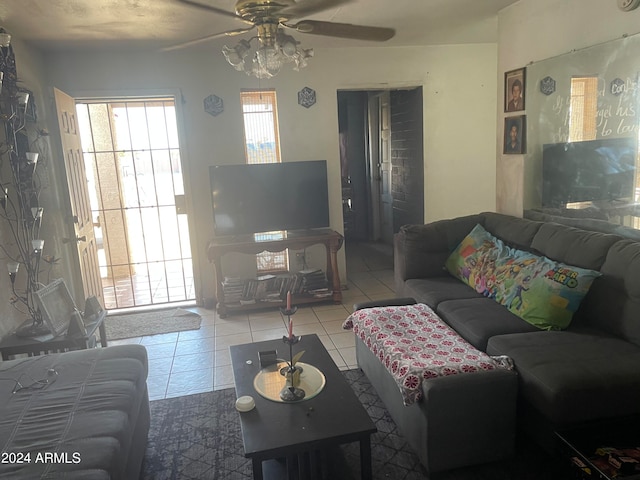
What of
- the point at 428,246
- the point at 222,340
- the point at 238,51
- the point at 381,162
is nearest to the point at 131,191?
the point at 222,340

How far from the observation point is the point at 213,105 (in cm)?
430

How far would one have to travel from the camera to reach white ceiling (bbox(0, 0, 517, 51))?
284 cm

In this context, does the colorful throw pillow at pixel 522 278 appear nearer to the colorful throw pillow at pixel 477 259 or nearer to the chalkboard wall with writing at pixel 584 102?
the colorful throw pillow at pixel 477 259

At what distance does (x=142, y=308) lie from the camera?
4617 millimetres

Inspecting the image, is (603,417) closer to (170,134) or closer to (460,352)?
(460,352)

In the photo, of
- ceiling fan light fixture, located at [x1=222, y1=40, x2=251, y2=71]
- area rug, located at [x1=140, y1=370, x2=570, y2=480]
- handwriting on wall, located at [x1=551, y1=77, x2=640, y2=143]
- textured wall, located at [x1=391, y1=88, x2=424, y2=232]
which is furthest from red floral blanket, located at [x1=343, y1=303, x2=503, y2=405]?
textured wall, located at [x1=391, y1=88, x2=424, y2=232]

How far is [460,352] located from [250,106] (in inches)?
126

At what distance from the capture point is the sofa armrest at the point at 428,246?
11.6 feet

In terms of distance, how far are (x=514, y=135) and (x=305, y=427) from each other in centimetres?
273

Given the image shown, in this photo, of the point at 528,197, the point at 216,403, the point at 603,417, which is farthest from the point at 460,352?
the point at 528,197

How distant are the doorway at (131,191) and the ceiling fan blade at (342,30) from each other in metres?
3.00

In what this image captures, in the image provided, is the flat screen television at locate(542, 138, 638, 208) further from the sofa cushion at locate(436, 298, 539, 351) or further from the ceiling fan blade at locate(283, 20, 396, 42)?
the ceiling fan blade at locate(283, 20, 396, 42)

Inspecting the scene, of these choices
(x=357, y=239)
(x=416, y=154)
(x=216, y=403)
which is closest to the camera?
(x=216, y=403)

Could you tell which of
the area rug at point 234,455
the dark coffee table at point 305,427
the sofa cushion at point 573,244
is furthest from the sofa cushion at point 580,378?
the dark coffee table at point 305,427
